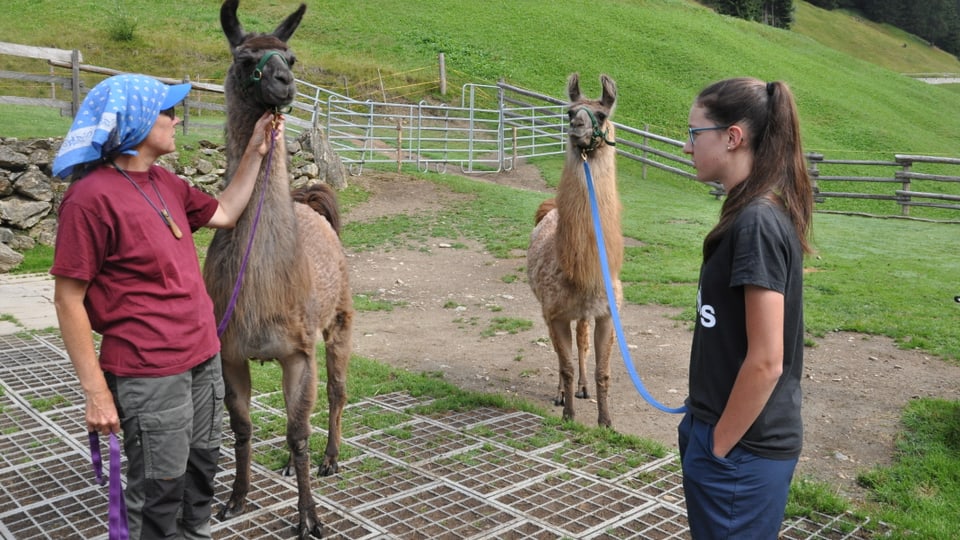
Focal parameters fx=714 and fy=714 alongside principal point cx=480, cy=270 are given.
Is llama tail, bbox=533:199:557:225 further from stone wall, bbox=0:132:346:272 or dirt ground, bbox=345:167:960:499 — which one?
stone wall, bbox=0:132:346:272

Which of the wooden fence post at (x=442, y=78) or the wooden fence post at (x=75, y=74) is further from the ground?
the wooden fence post at (x=442, y=78)

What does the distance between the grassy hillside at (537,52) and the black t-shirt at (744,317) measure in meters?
24.5

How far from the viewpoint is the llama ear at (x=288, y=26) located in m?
3.73

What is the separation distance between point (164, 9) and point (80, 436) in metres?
33.0

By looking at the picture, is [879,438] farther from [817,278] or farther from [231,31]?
[817,278]

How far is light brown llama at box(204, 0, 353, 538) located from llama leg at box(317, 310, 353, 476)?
70 cm

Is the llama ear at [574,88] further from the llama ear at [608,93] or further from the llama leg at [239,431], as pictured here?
the llama leg at [239,431]

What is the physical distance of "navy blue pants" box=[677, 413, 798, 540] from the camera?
6.90 feet

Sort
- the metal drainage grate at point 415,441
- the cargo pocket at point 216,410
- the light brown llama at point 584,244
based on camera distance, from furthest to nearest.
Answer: the light brown llama at point 584,244
the metal drainage grate at point 415,441
the cargo pocket at point 216,410

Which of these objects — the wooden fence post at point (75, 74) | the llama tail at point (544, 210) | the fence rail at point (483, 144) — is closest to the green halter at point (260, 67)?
the llama tail at point (544, 210)

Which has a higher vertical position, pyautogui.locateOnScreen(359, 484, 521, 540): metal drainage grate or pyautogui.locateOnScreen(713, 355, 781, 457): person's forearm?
pyautogui.locateOnScreen(713, 355, 781, 457): person's forearm

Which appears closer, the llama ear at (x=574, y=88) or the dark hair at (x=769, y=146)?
the dark hair at (x=769, y=146)

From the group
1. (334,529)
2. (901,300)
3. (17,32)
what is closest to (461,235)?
(901,300)

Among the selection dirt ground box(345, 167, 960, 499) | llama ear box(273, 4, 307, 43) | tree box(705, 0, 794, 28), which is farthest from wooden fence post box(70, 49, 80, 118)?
tree box(705, 0, 794, 28)
